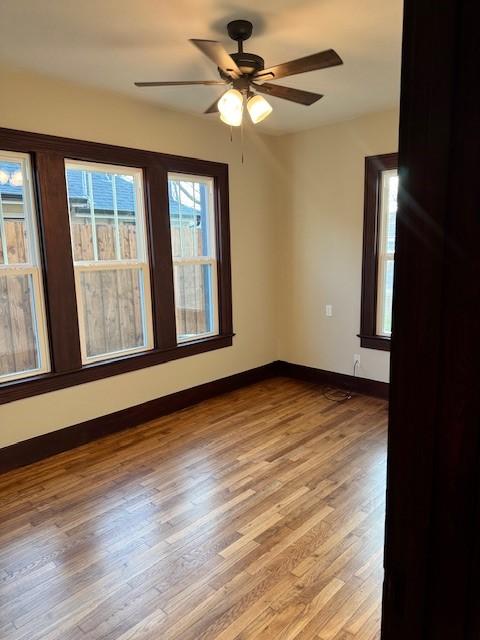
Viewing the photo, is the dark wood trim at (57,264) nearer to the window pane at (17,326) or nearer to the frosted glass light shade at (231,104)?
the window pane at (17,326)

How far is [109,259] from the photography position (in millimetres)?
3656

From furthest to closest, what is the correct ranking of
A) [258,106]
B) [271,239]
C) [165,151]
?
[271,239] < [165,151] < [258,106]

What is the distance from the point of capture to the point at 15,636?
180 cm

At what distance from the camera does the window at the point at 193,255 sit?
414cm

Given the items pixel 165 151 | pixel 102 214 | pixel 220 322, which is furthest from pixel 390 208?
pixel 102 214

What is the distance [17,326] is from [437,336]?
3.16 metres

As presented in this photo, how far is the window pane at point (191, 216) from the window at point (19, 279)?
1275mm

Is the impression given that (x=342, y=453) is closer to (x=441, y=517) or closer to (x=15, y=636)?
(x=15, y=636)

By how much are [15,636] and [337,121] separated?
451cm

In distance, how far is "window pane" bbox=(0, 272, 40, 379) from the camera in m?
3.11

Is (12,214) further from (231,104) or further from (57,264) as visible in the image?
(231,104)

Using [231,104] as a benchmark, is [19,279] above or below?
below

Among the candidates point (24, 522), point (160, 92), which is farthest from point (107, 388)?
point (160, 92)

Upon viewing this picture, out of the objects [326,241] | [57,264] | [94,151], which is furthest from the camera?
[326,241]
